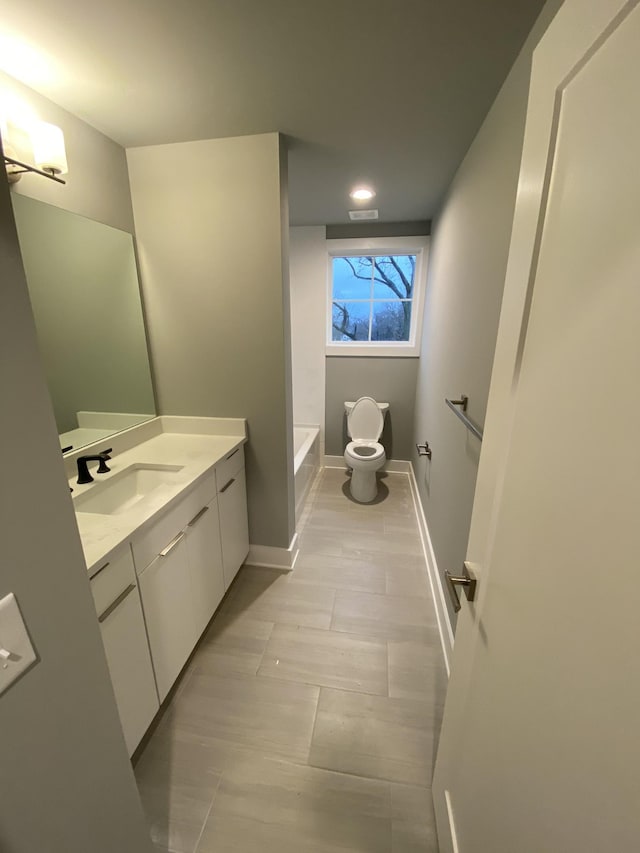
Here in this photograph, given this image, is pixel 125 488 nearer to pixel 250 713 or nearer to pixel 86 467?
pixel 86 467

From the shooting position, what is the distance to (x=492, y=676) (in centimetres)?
70

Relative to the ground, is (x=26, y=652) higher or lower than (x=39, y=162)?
lower

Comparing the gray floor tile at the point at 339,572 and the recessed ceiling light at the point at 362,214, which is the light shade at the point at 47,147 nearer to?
the recessed ceiling light at the point at 362,214

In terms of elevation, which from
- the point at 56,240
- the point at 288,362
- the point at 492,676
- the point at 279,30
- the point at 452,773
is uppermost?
the point at 279,30

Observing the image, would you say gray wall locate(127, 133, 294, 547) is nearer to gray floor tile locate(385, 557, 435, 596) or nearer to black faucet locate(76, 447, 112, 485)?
black faucet locate(76, 447, 112, 485)

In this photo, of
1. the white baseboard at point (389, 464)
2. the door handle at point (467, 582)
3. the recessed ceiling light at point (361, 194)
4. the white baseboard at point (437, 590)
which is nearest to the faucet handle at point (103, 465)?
the door handle at point (467, 582)

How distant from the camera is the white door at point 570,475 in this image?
0.37 m

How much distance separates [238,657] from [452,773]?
1.08 m

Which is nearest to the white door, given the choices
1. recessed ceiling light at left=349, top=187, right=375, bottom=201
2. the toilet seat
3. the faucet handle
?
the faucet handle

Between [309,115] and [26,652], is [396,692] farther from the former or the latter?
[309,115]

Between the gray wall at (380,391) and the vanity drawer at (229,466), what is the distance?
68.4 inches

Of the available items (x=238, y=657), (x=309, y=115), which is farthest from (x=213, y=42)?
(x=238, y=657)

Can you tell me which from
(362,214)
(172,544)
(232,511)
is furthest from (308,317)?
(172,544)

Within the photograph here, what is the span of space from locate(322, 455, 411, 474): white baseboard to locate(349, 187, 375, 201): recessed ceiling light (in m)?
2.42
